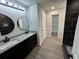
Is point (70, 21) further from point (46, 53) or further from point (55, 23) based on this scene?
point (55, 23)

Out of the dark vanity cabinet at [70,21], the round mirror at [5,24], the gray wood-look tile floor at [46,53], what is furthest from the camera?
the gray wood-look tile floor at [46,53]

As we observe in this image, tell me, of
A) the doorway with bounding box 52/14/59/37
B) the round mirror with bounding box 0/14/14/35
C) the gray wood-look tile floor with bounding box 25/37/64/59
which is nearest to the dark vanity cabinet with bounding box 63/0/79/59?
the gray wood-look tile floor with bounding box 25/37/64/59

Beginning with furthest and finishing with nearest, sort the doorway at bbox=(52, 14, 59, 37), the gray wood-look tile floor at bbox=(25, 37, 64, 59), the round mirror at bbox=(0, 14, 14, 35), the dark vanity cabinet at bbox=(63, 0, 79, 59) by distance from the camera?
the doorway at bbox=(52, 14, 59, 37) → the gray wood-look tile floor at bbox=(25, 37, 64, 59) → the dark vanity cabinet at bbox=(63, 0, 79, 59) → the round mirror at bbox=(0, 14, 14, 35)

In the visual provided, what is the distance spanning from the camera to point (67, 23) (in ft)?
7.25

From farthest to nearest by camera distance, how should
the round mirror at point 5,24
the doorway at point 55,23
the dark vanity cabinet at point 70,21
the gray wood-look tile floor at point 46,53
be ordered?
the doorway at point 55,23
the gray wood-look tile floor at point 46,53
the dark vanity cabinet at point 70,21
the round mirror at point 5,24

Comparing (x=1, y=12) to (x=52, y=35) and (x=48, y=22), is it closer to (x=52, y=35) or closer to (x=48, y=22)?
(x=48, y=22)

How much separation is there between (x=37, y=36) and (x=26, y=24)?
100 cm

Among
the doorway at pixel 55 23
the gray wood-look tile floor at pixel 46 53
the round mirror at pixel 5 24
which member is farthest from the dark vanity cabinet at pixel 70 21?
the doorway at pixel 55 23

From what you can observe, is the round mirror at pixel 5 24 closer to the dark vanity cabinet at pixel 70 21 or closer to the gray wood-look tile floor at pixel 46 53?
the gray wood-look tile floor at pixel 46 53

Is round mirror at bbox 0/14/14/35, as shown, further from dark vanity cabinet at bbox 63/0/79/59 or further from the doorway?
the doorway

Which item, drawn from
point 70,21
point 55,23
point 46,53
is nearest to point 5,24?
point 46,53

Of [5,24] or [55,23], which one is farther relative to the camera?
[55,23]

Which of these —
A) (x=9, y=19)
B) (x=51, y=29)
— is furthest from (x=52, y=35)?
(x=9, y=19)

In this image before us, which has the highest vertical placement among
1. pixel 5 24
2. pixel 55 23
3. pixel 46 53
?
pixel 55 23
